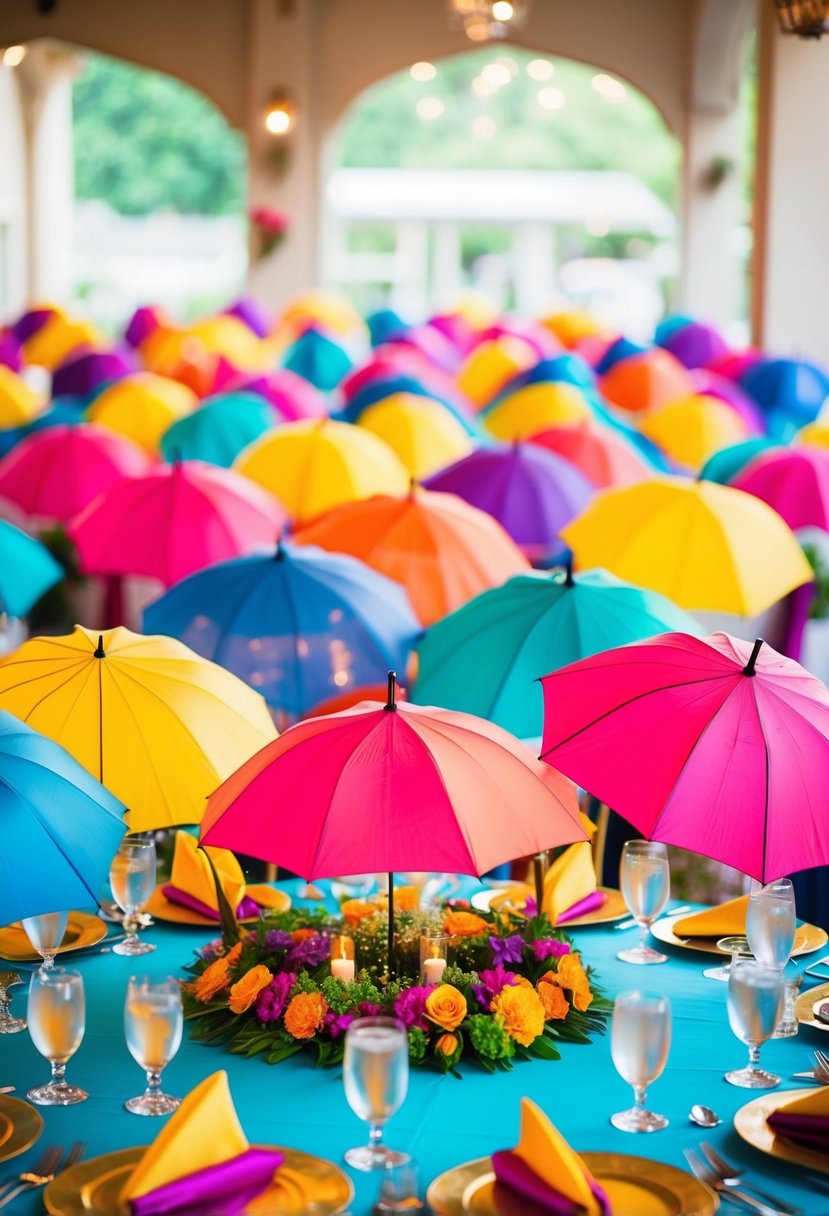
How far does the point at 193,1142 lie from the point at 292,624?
2507mm

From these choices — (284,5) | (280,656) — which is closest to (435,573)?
(280,656)

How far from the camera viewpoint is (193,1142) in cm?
238

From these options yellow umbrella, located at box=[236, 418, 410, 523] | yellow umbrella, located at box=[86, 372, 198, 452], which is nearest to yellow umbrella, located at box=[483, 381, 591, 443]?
yellow umbrella, located at box=[86, 372, 198, 452]

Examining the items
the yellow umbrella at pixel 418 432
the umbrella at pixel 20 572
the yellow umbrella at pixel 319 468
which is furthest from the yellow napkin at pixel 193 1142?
the yellow umbrella at pixel 418 432

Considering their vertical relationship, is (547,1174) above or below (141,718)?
below

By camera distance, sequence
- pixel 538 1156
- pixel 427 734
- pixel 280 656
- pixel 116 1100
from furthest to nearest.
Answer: pixel 280 656
pixel 427 734
pixel 116 1100
pixel 538 1156

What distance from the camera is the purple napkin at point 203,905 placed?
356 cm

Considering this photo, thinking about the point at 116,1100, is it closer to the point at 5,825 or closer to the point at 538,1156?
the point at 5,825

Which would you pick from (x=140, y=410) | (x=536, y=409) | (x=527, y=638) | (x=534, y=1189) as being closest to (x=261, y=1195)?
(x=534, y=1189)

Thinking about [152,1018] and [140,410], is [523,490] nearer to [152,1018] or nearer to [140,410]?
[140,410]

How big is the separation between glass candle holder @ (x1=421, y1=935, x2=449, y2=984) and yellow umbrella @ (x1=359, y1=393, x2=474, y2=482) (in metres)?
5.41

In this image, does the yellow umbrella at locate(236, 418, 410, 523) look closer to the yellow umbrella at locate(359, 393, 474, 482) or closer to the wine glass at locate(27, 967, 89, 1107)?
the yellow umbrella at locate(359, 393, 474, 482)

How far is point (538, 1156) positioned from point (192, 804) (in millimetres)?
1232

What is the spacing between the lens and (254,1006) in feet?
10.1
